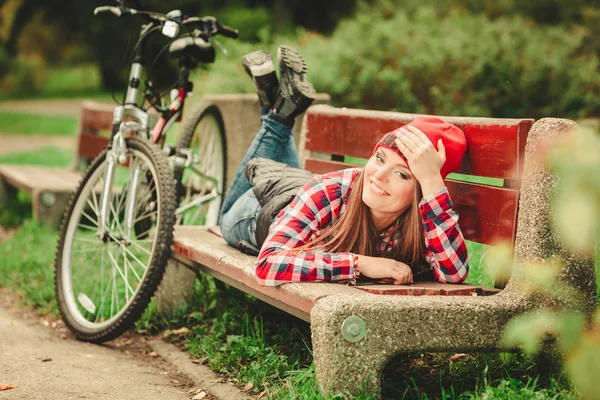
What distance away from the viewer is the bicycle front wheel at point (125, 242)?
3689 millimetres

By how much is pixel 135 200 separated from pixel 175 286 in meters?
0.50

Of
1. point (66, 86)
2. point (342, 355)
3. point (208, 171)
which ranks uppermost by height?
point (66, 86)

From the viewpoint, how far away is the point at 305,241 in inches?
118

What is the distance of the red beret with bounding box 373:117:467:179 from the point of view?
2926 millimetres

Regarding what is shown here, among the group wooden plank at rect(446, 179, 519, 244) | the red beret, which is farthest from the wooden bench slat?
the red beret

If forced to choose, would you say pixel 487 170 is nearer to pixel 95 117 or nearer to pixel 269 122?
pixel 269 122

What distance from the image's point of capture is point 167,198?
12.1ft

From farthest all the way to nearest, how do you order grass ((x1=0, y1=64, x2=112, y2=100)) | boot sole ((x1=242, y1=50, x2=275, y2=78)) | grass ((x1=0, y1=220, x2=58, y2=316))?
grass ((x1=0, y1=64, x2=112, y2=100)) < grass ((x1=0, y1=220, x2=58, y2=316)) < boot sole ((x1=242, y1=50, x2=275, y2=78))

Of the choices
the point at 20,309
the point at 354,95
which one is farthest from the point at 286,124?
the point at 354,95

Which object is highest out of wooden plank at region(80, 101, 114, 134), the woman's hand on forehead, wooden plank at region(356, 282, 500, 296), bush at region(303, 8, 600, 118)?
bush at region(303, 8, 600, 118)

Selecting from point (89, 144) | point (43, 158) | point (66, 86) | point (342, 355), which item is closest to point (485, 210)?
point (342, 355)

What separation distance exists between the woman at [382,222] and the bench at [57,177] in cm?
362

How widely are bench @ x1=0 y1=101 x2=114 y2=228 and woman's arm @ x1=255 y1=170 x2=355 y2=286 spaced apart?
3617 mm

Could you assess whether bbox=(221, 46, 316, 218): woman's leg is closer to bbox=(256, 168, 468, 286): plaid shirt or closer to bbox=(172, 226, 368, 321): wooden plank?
bbox=(172, 226, 368, 321): wooden plank
